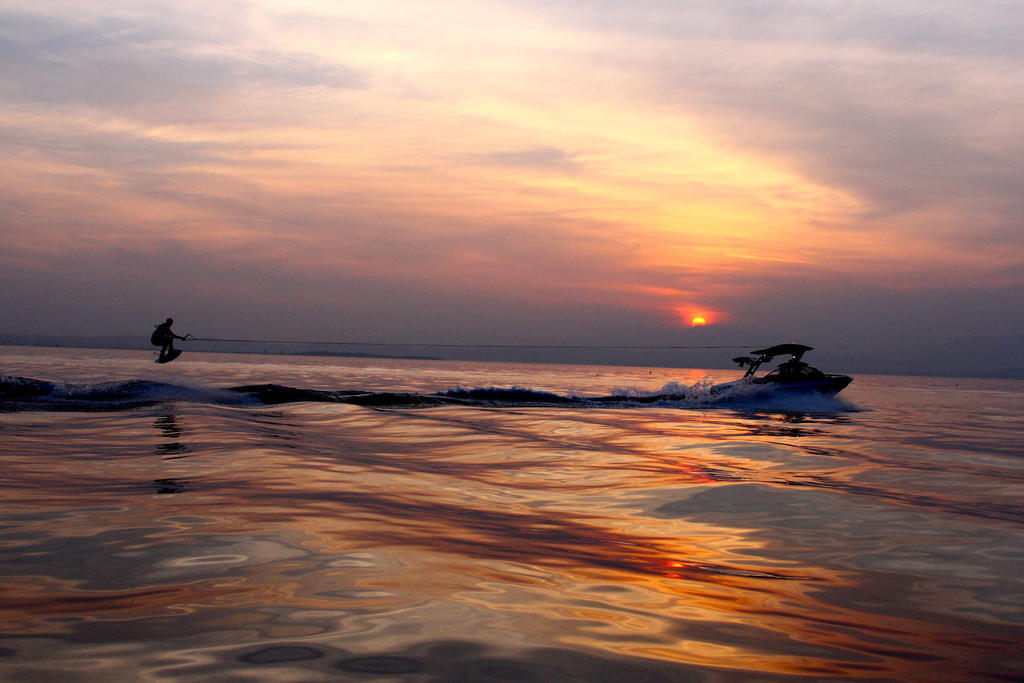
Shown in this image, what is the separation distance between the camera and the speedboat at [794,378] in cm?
3509

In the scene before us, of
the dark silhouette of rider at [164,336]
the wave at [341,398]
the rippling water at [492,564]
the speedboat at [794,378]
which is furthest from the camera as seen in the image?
the speedboat at [794,378]

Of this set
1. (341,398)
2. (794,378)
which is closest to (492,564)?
(341,398)

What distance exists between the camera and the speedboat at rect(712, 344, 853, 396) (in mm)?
35094

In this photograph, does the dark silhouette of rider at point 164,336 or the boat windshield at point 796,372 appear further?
the boat windshield at point 796,372

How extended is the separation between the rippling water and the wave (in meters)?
8.87

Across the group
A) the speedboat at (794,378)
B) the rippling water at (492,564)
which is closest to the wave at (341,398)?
the speedboat at (794,378)

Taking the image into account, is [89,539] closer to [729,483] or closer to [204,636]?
[204,636]

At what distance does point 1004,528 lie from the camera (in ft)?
25.1

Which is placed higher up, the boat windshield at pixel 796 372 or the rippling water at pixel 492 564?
the boat windshield at pixel 796 372

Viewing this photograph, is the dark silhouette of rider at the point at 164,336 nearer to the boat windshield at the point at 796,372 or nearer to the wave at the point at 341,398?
the wave at the point at 341,398

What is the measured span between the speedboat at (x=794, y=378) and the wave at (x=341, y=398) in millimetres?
369

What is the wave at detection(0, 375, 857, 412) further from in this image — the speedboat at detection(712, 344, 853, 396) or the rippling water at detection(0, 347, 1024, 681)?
the rippling water at detection(0, 347, 1024, 681)

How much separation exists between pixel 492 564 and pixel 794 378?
3342 cm

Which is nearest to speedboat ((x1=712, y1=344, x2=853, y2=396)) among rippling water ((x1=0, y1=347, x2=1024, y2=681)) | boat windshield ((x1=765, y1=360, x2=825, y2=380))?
boat windshield ((x1=765, y1=360, x2=825, y2=380))
